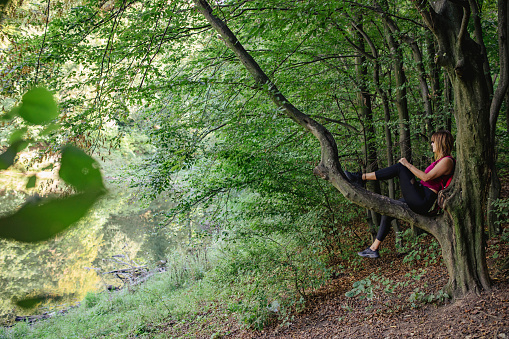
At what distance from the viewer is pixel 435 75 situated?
579 centimetres

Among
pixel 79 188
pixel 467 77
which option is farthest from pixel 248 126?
pixel 79 188

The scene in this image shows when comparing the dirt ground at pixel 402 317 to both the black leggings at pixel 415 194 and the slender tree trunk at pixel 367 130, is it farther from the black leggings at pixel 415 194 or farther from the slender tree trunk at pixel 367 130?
the slender tree trunk at pixel 367 130

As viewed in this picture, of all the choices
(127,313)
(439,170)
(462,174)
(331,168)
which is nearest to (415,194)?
(439,170)

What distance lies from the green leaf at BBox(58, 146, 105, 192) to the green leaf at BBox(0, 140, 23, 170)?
0.08m

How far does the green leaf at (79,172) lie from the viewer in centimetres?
36

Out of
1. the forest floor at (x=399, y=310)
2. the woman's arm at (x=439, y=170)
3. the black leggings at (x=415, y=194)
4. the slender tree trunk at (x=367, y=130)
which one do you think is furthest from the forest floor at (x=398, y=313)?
the woman's arm at (x=439, y=170)

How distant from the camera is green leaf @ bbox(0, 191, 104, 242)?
0.35 m

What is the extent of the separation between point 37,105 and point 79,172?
0.29ft

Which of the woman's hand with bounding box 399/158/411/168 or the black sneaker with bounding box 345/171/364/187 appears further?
the black sneaker with bounding box 345/171/364/187

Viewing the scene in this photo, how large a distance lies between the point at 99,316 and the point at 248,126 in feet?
21.1

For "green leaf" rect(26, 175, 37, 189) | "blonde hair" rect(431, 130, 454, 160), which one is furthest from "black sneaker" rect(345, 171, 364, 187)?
"green leaf" rect(26, 175, 37, 189)

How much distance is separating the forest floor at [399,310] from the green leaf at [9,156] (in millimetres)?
3665

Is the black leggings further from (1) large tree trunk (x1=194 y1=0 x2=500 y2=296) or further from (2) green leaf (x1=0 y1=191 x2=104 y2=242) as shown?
(2) green leaf (x1=0 y1=191 x2=104 y2=242)

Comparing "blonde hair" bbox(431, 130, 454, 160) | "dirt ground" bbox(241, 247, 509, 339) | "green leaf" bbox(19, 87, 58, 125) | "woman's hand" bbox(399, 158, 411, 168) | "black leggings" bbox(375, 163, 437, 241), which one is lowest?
"dirt ground" bbox(241, 247, 509, 339)
